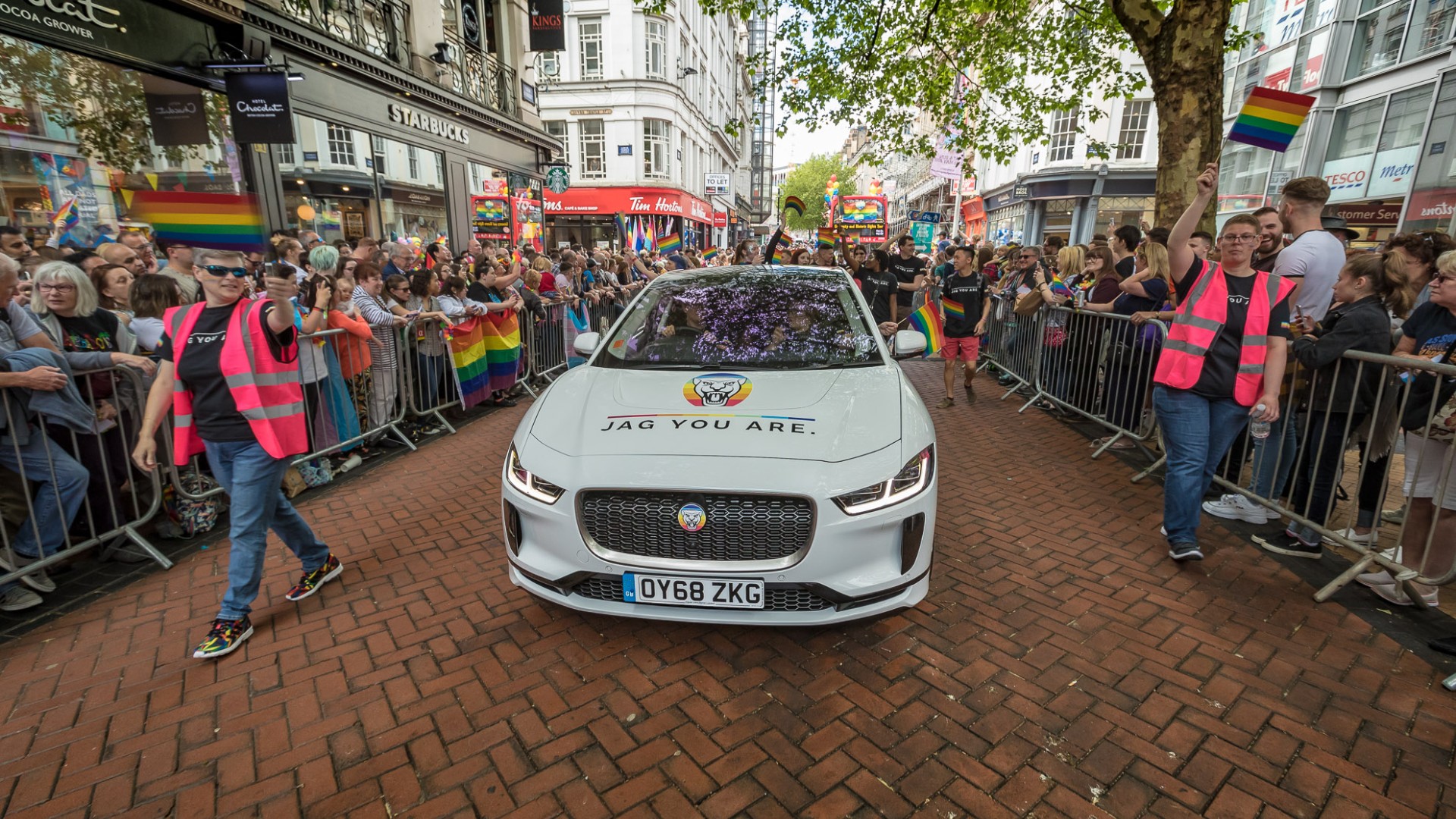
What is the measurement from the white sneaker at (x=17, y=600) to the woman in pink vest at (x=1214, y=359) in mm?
6347

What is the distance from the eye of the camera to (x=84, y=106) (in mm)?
7316

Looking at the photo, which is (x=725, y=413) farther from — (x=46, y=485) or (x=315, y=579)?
(x=46, y=485)

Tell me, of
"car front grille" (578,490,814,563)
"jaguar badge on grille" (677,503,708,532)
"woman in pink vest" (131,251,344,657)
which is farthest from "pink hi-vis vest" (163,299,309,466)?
"jaguar badge on grille" (677,503,708,532)

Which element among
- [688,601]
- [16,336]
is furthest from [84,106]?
[688,601]

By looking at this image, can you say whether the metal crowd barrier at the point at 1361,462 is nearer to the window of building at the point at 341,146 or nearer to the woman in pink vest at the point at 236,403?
the woman in pink vest at the point at 236,403

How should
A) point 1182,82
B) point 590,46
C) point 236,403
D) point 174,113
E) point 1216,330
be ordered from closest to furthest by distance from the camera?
point 236,403 → point 1216,330 → point 1182,82 → point 174,113 → point 590,46

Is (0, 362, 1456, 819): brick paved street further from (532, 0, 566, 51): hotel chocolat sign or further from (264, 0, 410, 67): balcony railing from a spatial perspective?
(532, 0, 566, 51): hotel chocolat sign

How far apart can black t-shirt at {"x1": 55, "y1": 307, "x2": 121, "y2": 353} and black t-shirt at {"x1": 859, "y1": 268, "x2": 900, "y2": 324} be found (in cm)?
755

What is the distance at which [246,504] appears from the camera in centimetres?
299

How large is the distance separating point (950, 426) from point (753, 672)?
485cm

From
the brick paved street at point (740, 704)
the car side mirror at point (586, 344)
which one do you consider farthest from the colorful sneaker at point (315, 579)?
the car side mirror at point (586, 344)

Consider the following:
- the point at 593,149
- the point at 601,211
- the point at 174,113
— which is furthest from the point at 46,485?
the point at 593,149

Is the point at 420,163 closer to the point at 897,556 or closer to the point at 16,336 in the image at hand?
the point at 16,336

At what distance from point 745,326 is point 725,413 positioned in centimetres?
101
